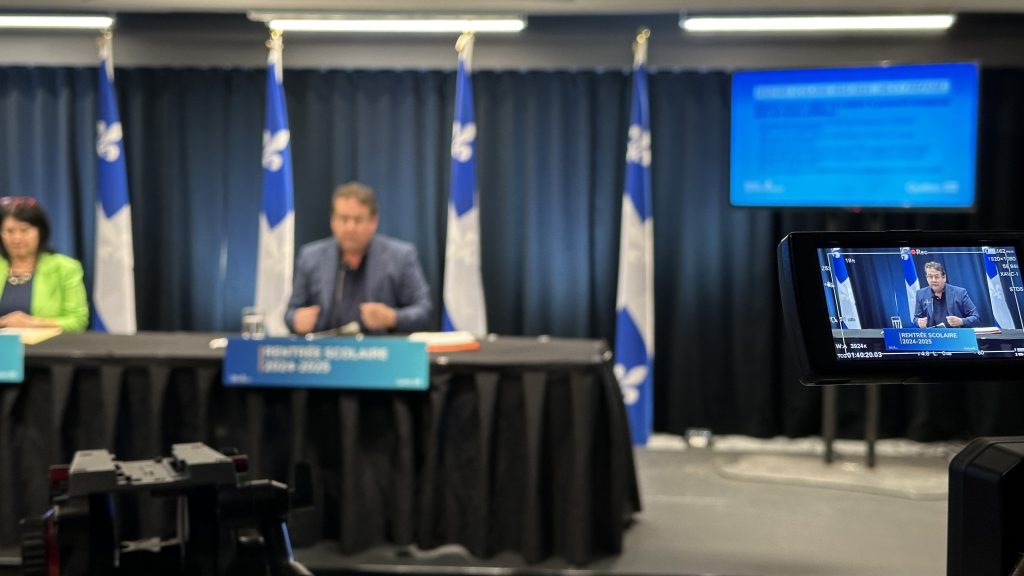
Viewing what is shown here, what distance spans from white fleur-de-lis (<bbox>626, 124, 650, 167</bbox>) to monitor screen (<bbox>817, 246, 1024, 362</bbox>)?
4260 millimetres

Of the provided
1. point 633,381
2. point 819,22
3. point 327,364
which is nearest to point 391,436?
point 327,364

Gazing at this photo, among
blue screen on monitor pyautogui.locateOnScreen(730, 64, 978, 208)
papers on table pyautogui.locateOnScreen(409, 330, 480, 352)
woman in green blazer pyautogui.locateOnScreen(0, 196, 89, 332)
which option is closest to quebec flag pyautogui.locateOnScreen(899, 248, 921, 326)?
papers on table pyautogui.locateOnScreen(409, 330, 480, 352)

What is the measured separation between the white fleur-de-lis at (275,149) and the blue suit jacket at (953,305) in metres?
4.48

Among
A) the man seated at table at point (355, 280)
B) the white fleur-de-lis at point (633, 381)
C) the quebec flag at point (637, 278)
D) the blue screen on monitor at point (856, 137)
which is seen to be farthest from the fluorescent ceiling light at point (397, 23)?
the white fleur-de-lis at point (633, 381)

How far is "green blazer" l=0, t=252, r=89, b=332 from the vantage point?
3943 millimetres

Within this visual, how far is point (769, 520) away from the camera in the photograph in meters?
4.03

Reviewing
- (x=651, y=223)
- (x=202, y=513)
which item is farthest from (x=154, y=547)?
(x=651, y=223)

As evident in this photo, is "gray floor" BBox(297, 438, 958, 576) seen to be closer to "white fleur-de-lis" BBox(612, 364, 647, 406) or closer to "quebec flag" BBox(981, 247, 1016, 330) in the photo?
"white fleur-de-lis" BBox(612, 364, 647, 406)

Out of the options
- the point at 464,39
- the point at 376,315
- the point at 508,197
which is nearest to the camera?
the point at 376,315

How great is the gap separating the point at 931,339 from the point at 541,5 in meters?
4.14

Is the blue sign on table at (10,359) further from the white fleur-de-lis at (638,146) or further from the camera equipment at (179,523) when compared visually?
the white fleur-de-lis at (638,146)

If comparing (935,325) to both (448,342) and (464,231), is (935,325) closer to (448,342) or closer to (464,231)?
(448,342)

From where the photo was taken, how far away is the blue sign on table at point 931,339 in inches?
40.9

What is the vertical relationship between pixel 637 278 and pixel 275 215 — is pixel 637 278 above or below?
below
